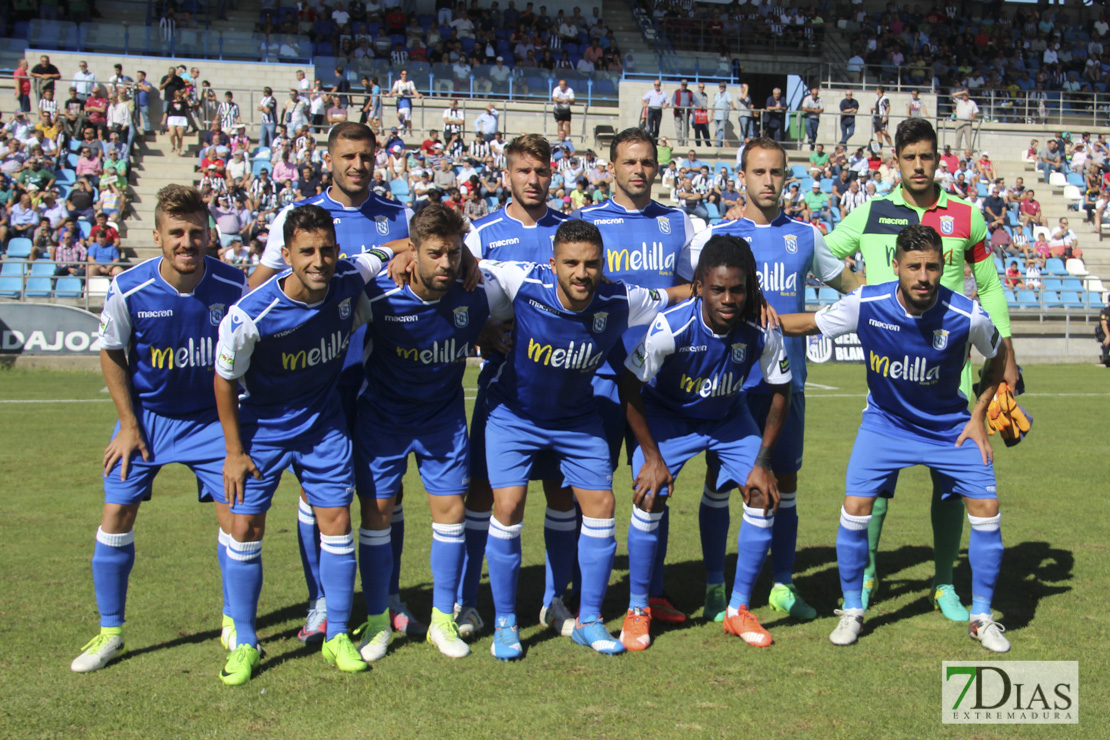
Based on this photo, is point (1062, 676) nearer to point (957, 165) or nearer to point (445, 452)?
point (445, 452)

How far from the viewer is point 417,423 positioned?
5.02m

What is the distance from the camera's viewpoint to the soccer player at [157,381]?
468 centimetres

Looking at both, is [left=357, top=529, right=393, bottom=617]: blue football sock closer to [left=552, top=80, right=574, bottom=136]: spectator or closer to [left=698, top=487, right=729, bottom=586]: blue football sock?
[left=698, top=487, right=729, bottom=586]: blue football sock

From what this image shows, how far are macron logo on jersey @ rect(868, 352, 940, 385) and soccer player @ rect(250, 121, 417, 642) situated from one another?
2.67 meters

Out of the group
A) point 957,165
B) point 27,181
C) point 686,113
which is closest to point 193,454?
point 27,181

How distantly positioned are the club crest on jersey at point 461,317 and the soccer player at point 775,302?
1343 millimetres

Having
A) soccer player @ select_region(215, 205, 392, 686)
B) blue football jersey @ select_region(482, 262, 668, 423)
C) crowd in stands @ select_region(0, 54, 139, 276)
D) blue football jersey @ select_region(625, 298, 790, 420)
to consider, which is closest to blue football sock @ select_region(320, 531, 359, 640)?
soccer player @ select_region(215, 205, 392, 686)

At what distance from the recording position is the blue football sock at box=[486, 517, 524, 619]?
16.2 ft

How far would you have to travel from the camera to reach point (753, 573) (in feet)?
17.0

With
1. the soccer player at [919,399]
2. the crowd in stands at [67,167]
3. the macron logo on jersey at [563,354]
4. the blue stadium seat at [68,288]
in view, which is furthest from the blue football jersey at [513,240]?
the blue stadium seat at [68,288]

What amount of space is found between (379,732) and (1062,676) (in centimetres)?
296

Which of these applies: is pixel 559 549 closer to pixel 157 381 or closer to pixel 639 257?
pixel 639 257

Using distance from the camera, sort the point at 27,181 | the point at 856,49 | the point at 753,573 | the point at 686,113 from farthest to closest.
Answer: the point at 856,49, the point at 686,113, the point at 27,181, the point at 753,573

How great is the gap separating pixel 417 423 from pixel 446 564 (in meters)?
0.72
